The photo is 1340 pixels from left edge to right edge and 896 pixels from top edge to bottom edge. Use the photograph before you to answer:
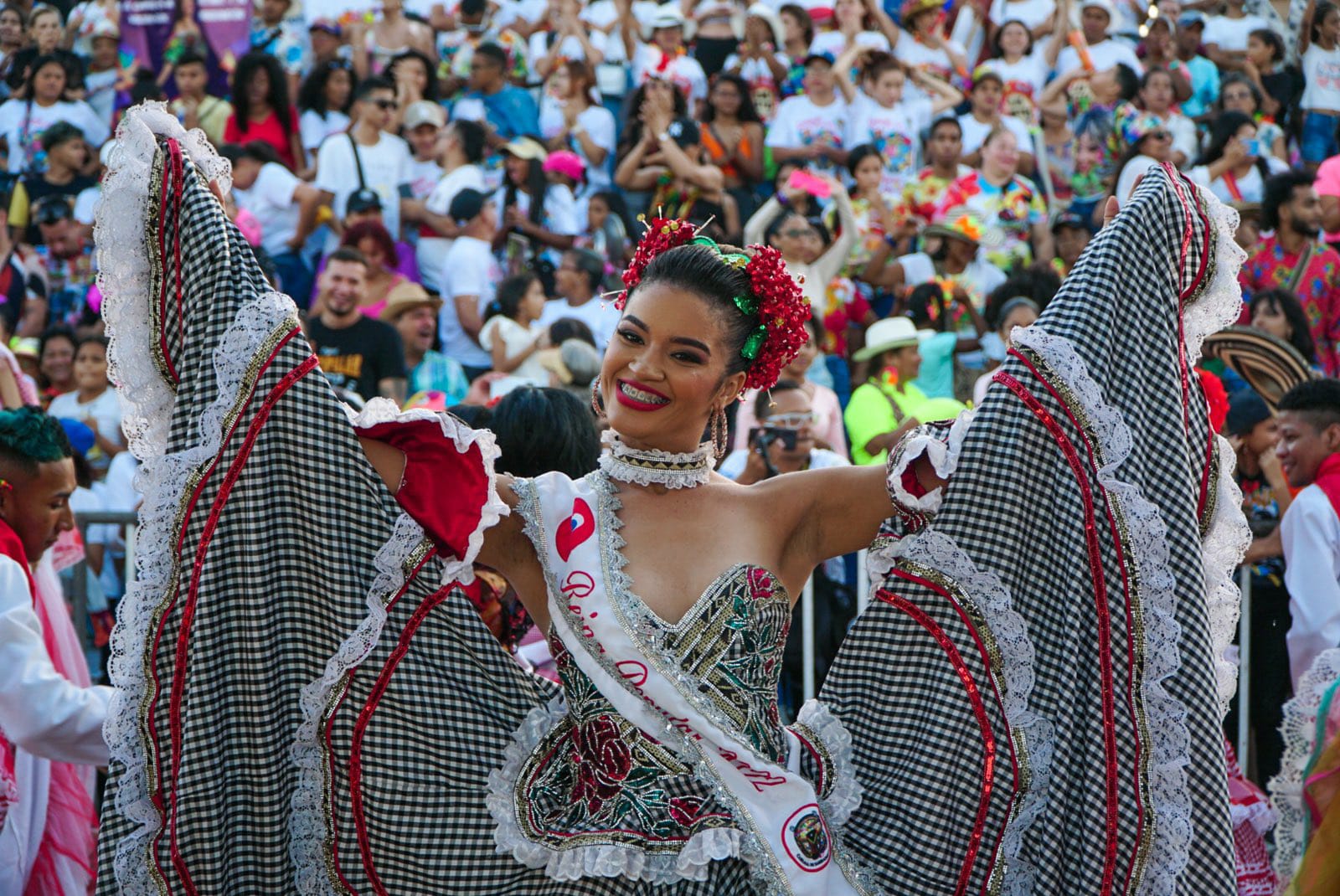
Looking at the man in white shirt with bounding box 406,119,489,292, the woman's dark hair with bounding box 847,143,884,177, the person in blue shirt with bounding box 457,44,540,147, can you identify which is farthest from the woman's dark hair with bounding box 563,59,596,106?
the woman's dark hair with bounding box 847,143,884,177

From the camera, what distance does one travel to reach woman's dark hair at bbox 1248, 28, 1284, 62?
11273 mm

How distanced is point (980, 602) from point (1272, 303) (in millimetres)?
5083

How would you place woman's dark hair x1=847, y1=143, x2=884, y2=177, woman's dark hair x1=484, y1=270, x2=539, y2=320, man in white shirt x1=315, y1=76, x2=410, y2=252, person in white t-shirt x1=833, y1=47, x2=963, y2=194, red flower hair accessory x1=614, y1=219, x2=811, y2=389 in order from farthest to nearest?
person in white t-shirt x1=833, y1=47, x2=963, y2=194
woman's dark hair x1=847, y1=143, x2=884, y2=177
man in white shirt x1=315, y1=76, x2=410, y2=252
woman's dark hair x1=484, y1=270, x2=539, y2=320
red flower hair accessory x1=614, y1=219, x2=811, y2=389

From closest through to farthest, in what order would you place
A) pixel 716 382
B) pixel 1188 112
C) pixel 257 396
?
1. pixel 257 396
2. pixel 716 382
3. pixel 1188 112

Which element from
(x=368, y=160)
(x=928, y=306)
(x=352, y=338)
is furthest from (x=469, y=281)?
(x=928, y=306)

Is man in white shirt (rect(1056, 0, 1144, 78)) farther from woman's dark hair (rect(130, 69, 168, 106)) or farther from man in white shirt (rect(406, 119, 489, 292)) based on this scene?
woman's dark hair (rect(130, 69, 168, 106))

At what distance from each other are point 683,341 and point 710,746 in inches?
30.7

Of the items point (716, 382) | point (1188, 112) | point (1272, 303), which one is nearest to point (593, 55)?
point (1188, 112)

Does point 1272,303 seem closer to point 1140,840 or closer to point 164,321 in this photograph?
point 1140,840

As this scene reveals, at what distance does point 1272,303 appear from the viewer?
295 inches

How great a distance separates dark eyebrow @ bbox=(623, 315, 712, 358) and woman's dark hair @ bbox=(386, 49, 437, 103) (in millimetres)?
7283

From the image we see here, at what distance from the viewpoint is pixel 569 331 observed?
7383 mm

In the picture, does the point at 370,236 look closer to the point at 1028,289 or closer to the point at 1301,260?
the point at 1028,289

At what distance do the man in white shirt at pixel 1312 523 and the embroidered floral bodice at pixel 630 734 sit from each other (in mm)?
2518
